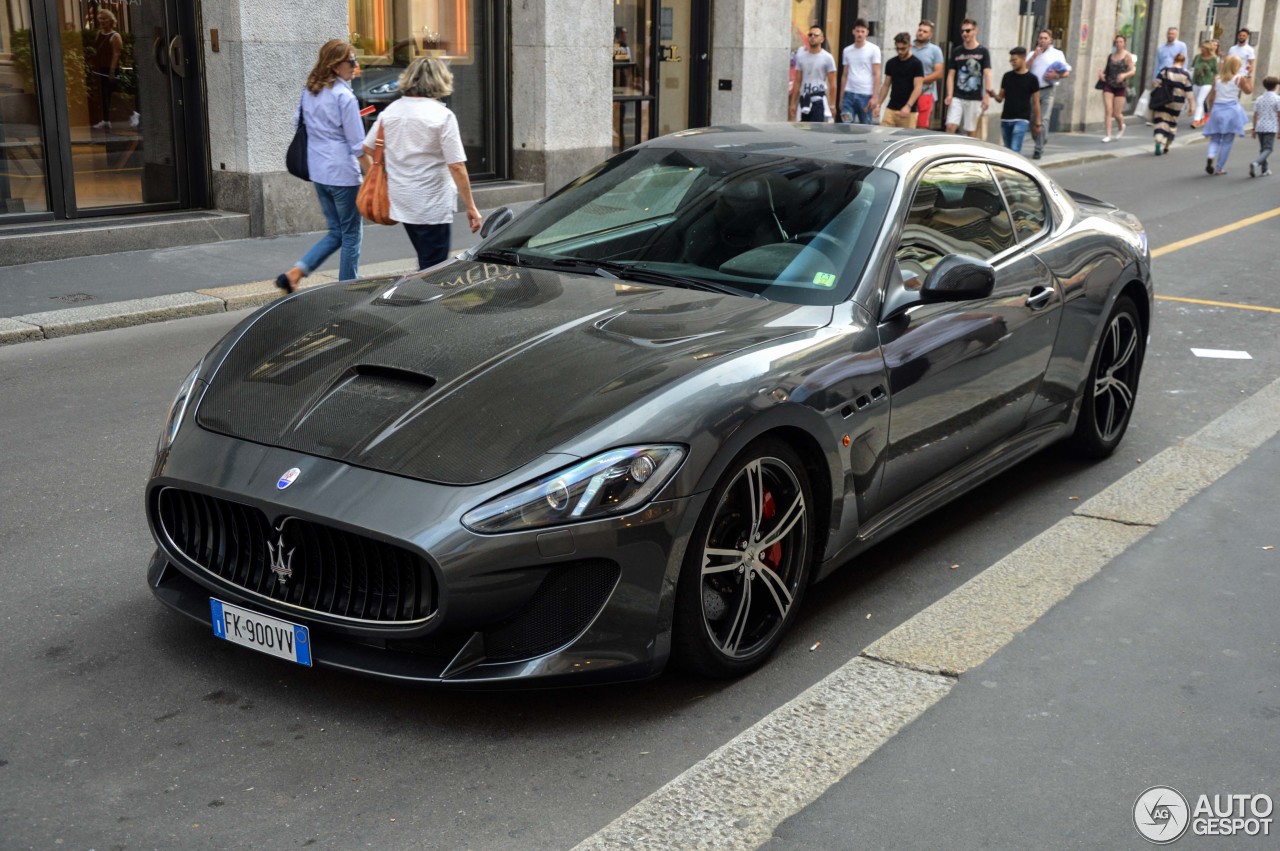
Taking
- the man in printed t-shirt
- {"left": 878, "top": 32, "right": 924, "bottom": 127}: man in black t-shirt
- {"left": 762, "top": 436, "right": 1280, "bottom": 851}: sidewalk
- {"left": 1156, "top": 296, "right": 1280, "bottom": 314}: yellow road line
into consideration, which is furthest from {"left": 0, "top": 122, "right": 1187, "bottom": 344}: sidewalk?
the man in printed t-shirt

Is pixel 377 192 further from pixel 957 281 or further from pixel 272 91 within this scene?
pixel 957 281

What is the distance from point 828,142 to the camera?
5438 millimetres

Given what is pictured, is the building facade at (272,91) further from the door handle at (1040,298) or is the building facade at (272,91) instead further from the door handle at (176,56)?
the door handle at (1040,298)

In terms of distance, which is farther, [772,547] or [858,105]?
[858,105]

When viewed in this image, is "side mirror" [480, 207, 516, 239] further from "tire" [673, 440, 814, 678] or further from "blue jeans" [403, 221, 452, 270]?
"blue jeans" [403, 221, 452, 270]

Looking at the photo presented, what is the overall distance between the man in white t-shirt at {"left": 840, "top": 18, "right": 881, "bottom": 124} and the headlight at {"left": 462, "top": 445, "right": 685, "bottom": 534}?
651 inches

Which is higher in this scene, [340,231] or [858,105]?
[858,105]

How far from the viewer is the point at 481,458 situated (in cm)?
366

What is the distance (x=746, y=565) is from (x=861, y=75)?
16.4 metres

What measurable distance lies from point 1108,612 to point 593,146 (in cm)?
1263

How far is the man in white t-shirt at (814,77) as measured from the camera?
19.2 m

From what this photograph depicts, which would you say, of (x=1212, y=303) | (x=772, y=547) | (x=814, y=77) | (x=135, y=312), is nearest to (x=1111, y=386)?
(x=772, y=547)

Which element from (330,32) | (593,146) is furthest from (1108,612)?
(593,146)

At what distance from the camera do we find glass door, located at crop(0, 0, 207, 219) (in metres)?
11.7
